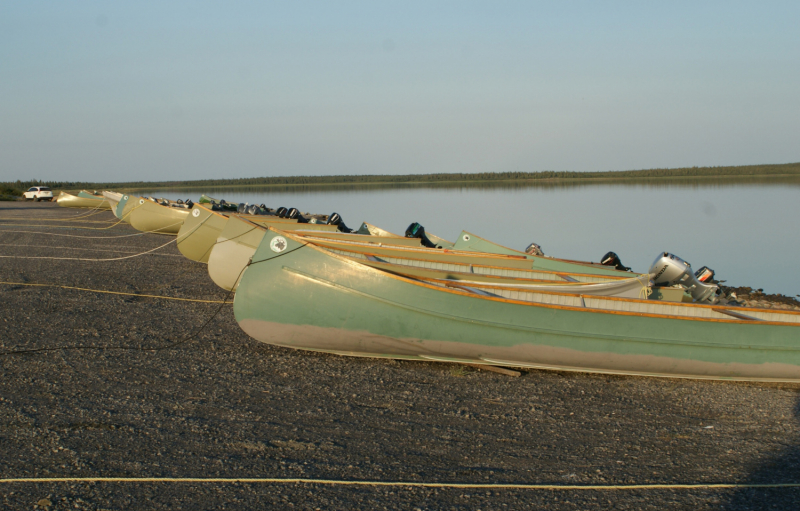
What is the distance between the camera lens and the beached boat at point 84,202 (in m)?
39.4

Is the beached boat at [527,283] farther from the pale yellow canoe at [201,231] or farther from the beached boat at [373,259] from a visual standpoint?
the pale yellow canoe at [201,231]

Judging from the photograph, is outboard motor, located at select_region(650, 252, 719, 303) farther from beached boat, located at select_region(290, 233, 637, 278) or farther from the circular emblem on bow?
the circular emblem on bow

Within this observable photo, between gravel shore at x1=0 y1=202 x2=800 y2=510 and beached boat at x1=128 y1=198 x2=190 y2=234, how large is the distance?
45.1ft

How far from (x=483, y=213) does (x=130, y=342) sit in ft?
131

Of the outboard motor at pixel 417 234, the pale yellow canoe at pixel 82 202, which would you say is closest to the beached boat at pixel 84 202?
the pale yellow canoe at pixel 82 202

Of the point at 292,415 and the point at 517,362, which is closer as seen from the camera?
the point at 292,415

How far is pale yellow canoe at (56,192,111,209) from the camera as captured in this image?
3927 centimetres

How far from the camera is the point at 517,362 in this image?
7035mm

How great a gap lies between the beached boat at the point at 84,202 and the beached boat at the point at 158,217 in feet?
64.0

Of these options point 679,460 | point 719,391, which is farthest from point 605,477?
point 719,391

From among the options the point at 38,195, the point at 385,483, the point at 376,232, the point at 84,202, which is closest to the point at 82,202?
the point at 84,202

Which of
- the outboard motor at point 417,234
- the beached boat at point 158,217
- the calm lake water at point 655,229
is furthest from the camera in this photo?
the calm lake water at point 655,229

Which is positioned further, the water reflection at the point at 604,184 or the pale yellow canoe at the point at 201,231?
the water reflection at the point at 604,184

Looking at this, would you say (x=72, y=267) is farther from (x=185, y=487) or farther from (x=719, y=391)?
(x=719, y=391)
